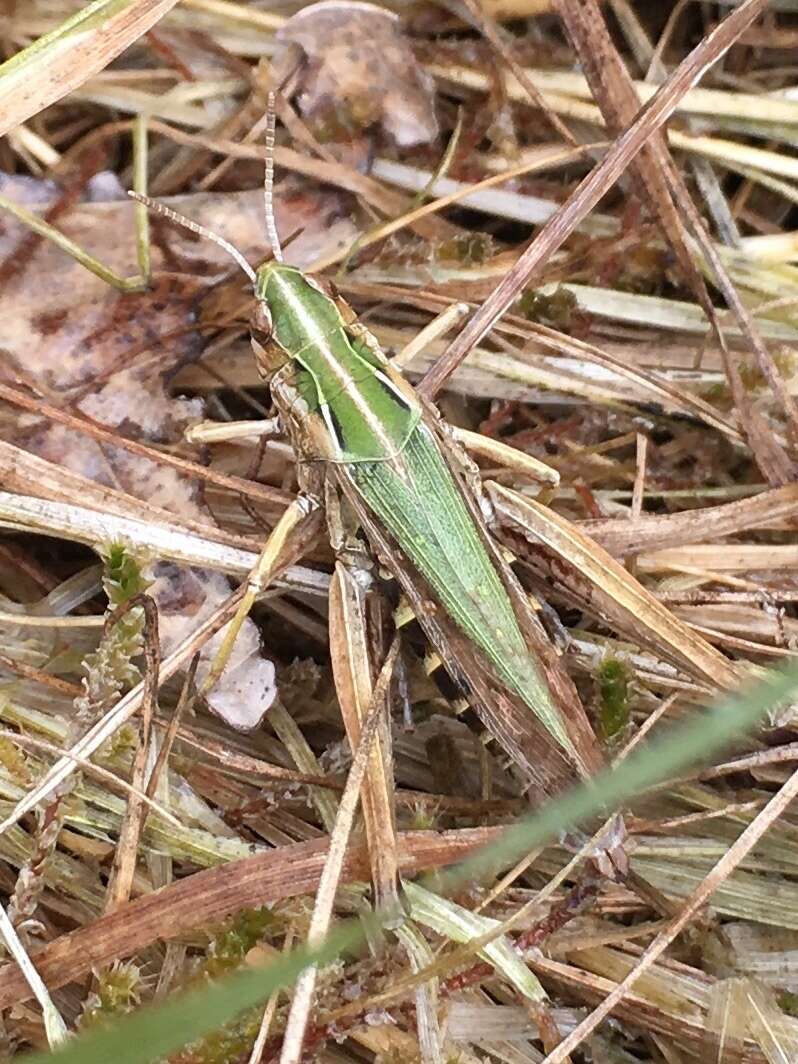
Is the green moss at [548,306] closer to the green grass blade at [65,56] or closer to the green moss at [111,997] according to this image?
the green grass blade at [65,56]

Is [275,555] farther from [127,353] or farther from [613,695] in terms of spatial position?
[613,695]

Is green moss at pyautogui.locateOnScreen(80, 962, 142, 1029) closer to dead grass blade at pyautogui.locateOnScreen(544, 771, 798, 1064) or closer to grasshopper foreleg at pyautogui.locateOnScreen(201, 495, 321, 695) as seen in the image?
grasshopper foreleg at pyautogui.locateOnScreen(201, 495, 321, 695)

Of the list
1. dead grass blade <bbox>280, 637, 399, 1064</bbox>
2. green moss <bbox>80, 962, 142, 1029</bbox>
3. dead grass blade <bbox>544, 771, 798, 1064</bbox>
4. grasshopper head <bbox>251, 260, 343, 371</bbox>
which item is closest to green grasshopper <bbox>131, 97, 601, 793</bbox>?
→ grasshopper head <bbox>251, 260, 343, 371</bbox>

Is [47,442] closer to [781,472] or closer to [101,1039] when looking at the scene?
[101,1039]

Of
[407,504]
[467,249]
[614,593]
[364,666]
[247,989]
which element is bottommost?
[247,989]

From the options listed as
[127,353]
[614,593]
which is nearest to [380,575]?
[614,593]

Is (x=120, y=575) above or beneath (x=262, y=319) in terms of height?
beneath

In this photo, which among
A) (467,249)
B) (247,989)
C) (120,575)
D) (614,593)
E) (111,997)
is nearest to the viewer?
(247,989)
